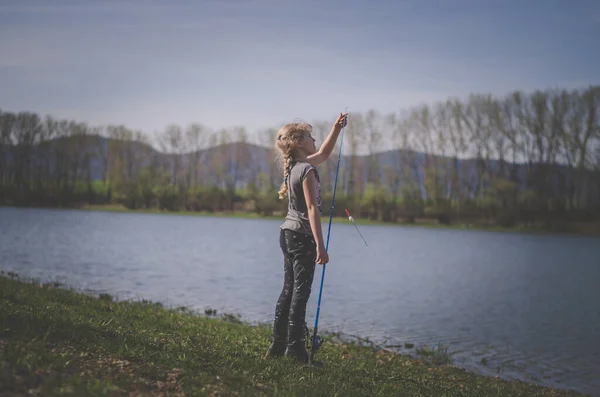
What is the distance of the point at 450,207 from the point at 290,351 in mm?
76284

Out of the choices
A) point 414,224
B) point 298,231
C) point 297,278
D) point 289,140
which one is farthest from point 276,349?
point 414,224

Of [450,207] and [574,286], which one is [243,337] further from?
[450,207]

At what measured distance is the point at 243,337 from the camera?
9.19m

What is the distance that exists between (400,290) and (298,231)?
54.7 ft

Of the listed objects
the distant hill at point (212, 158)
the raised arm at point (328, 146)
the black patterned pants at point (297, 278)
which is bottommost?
the black patterned pants at point (297, 278)

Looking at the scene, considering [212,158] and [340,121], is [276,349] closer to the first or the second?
[340,121]

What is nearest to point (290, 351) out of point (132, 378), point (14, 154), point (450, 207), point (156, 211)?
point (132, 378)

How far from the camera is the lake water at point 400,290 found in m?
13.5

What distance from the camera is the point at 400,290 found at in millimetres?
22344

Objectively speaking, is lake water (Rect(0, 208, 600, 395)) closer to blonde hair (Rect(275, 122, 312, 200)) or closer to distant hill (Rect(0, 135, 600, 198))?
blonde hair (Rect(275, 122, 312, 200))

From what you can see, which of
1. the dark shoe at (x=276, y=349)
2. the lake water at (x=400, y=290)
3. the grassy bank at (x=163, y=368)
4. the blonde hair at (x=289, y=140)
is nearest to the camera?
the grassy bank at (x=163, y=368)

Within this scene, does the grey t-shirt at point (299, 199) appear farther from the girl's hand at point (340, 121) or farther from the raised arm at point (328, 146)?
the girl's hand at point (340, 121)

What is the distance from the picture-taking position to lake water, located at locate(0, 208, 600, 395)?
13461 mm

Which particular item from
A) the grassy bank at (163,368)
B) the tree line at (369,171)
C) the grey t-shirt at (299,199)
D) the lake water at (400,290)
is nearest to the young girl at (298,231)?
the grey t-shirt at (299,199)
